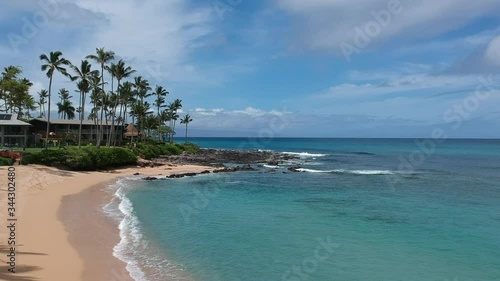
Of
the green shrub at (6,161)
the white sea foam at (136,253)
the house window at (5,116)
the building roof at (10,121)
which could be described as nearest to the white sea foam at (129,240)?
the white sea foam at (136,253)

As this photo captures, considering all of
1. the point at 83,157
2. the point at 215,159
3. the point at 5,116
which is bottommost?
the point at 215,159

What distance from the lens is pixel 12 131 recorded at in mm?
60000

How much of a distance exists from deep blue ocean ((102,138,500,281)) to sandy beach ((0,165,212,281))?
2.83 ft

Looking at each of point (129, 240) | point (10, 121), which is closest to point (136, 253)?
point (129, 240)

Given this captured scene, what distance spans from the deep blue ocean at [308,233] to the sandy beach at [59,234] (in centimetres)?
86

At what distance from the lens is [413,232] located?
835 inches

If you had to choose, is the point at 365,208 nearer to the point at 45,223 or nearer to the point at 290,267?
the point at 290,267

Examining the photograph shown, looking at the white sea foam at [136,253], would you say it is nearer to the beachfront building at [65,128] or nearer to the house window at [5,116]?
the house window at [5,116]

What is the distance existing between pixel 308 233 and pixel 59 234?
12.1 m

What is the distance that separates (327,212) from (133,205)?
1342 centimetres

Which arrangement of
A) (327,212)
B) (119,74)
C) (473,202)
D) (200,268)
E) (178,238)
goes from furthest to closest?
(119,74), (473,202), (327,212), (178,238), (200,268)

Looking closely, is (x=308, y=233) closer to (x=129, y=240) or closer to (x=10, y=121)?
(x=129, y=240)

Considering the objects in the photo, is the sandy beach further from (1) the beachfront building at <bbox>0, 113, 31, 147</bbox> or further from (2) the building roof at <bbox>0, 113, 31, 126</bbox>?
(1) the beachfront building at <bbox>0, 113, 31, 147</bbox>

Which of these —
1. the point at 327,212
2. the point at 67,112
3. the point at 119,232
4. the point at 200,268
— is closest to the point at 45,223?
the point at 119,232
